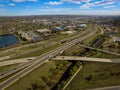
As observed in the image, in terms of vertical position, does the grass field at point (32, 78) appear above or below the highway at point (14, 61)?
below

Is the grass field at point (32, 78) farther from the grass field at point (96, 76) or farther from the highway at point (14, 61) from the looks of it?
the grass field at point (96, 76)

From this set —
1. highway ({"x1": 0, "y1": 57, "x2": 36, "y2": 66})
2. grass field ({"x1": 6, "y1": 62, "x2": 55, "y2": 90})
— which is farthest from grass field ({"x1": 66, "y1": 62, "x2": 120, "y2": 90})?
highway ({"x1": 0, "y1": 57, "x2": 36, "y2": 66})

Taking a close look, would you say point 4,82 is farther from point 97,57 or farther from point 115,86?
point 97,57

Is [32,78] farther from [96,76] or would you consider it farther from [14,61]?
[96,76]

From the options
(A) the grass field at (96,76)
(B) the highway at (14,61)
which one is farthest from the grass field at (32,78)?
(A) the grass field at (96,76)

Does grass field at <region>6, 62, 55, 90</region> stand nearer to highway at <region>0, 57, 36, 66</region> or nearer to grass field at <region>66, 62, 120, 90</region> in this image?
highway at <region>0, 57, 36, 66</region>

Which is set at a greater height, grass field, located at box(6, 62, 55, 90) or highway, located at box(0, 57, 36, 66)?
highway, located at box(0, 57, 36, 66)

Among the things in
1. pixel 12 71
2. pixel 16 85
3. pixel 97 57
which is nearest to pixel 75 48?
pixel 97 57

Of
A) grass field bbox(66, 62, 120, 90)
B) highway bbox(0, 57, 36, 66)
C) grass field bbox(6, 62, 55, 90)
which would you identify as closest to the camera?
grass field bbox(66, 62, 120, 90)

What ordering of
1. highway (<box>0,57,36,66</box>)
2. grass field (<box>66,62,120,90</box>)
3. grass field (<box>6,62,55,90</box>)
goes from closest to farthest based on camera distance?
grass field (<box>66,62,120,90</box>)
grass field (<box>6,62,55,90</box>)
highway (<box>0,57,36,66</box>)

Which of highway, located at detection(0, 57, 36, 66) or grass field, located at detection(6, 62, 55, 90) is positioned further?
highway, located at detection(0, 57, 36, 66)

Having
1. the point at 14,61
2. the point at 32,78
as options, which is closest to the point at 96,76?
the point at 32,78
